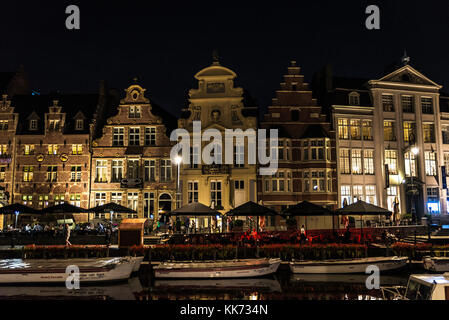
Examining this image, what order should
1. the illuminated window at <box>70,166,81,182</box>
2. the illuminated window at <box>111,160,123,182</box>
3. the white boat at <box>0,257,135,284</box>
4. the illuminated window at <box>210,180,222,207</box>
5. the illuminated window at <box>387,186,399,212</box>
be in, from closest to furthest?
the white boat at <box>0,257,135,284</box>
the illuminated window at <box>210,180,222,207</box>
the illuminated window at <box>111,160,123,182</box>
the illuminated window at <box>70,166,81,182</box>
the illuminated window at <box>387,186,399,212</box>

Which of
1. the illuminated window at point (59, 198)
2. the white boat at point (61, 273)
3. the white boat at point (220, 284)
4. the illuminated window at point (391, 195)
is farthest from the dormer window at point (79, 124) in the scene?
the illuminated window at point (391, 195)

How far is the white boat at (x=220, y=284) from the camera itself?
1898 cm

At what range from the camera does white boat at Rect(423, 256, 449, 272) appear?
20.9 meters

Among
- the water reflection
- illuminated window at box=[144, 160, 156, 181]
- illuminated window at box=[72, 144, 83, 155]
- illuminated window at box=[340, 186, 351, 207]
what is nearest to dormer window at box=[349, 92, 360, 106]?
illuminated window at box=[340, 186, 351, 207]

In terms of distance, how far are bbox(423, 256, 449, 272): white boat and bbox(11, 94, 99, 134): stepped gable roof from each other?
29.5 m

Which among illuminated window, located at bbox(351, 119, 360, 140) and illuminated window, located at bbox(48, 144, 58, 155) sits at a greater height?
illuminated window, located at bbox(351, 119, 360, 140)

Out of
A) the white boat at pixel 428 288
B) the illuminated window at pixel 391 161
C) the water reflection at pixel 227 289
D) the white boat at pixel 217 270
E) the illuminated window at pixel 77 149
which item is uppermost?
the illuminated window at pixel 77 149

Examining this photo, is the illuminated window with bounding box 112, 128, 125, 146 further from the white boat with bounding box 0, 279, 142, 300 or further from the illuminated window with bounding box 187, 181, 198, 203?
the white boat with bounding box 0, 279, 142, 300

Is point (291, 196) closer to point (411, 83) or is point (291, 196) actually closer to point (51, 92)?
point (411, 83)

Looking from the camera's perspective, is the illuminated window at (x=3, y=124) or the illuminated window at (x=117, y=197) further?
the illuminated window at (x=3, y=124)

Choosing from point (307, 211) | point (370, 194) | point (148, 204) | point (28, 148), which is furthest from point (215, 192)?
point (28, 148)

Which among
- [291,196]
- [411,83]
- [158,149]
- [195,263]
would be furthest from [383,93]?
[195,263]

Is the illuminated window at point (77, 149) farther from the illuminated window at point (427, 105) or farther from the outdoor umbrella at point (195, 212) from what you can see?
the illuminated window at point (427, 105)

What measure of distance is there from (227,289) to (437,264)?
1049cm
